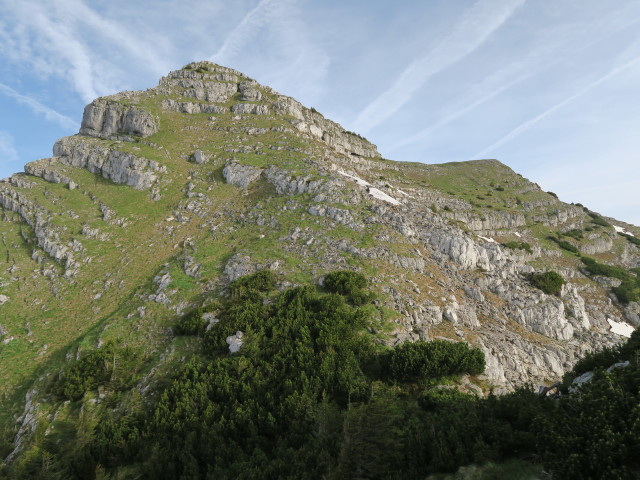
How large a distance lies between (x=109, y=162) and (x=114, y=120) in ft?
46.3

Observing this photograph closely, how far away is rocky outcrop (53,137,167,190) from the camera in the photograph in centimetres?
5009

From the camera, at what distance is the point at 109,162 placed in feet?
173

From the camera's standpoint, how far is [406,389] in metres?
19.6

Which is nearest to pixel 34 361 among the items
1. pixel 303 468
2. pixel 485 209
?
pixel 303 468

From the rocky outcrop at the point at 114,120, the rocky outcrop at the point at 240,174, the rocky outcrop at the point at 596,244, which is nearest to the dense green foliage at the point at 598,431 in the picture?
the rocky outcrop at the point at 240,174

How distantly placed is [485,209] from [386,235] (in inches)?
1620

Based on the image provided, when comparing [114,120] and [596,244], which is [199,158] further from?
[596,244]

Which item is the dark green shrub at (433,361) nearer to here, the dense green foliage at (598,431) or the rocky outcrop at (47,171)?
the dense green foliage at (598,431)

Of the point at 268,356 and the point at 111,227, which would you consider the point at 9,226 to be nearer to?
the point at 111,227

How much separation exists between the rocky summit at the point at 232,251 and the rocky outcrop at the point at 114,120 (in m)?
0.28

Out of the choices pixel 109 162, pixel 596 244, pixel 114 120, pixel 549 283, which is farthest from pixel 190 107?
pixel 596 244

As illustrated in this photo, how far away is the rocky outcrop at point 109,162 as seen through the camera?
164ft

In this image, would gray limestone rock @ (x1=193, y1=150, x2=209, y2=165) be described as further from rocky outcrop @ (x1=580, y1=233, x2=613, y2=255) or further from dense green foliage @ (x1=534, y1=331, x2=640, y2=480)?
rocky outcrop @ (x1=580, y1=233, x2=613, y2=255)

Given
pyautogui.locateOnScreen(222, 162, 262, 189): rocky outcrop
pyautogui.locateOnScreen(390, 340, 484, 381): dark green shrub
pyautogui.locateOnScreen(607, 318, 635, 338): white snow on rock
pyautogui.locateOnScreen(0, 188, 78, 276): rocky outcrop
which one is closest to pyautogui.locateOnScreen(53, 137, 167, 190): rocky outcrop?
pyautogui.locateOnScreen(0, 188, 78, 276): rocky outcrop
